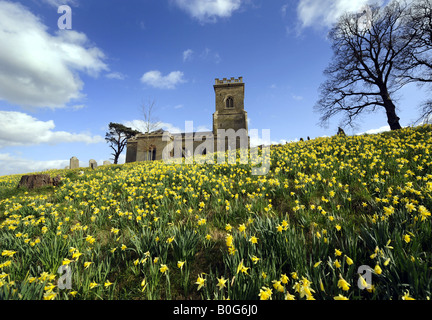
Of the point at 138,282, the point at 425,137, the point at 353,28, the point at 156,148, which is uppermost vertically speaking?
the point at 353,28

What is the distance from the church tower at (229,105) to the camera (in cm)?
3403

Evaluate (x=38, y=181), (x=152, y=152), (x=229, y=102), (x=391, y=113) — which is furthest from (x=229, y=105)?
(x=38, y=181)

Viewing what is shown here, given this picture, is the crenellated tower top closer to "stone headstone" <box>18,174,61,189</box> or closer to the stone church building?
the stone church building

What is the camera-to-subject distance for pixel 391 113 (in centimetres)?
1650

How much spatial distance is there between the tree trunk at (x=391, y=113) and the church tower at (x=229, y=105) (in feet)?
64.9

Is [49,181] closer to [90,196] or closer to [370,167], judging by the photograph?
[90,196]

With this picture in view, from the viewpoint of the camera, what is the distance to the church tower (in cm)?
3403

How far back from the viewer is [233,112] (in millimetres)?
34500

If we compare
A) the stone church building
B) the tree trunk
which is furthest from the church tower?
the tree trunk

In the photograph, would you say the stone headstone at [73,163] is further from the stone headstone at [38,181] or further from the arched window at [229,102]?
the arched window at [229,102]

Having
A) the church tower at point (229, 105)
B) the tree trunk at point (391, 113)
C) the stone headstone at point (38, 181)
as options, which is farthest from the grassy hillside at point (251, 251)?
the church tower at point (229, 105)
